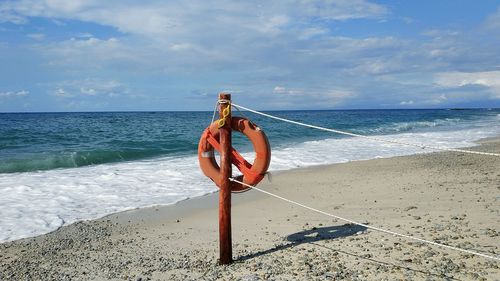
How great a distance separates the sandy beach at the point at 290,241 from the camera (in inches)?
152

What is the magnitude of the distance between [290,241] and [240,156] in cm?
105

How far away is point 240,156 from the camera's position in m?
4.49

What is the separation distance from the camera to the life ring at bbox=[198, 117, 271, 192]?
14.5ft

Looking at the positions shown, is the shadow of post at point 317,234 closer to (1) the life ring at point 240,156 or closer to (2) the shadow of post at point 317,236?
(2) the shadow of post at point 317,236

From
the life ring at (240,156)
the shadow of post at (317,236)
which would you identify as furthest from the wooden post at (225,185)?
the shadow of post at (317,236)

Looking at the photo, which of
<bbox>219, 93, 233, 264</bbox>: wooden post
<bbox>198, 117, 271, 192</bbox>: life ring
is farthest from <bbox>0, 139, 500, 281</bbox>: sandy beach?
<bbox>198, 117, 271, 192</bbox>: life ring

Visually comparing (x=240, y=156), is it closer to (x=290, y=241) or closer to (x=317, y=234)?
(x=290, y=241)

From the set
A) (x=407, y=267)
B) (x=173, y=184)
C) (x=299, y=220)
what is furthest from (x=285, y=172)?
(x=407, y=267)

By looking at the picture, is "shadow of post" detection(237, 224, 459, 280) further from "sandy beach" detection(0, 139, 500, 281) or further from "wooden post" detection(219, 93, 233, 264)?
"wooden post" detection(219, 93, 233, 264)

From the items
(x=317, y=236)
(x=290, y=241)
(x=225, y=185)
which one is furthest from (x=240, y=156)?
(x=317, y=236)

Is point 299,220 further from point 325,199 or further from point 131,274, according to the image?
point 131,274

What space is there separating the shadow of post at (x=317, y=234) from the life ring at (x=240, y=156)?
68 centimetres

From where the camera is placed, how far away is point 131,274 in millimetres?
3988

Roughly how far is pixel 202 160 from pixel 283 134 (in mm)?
19760
